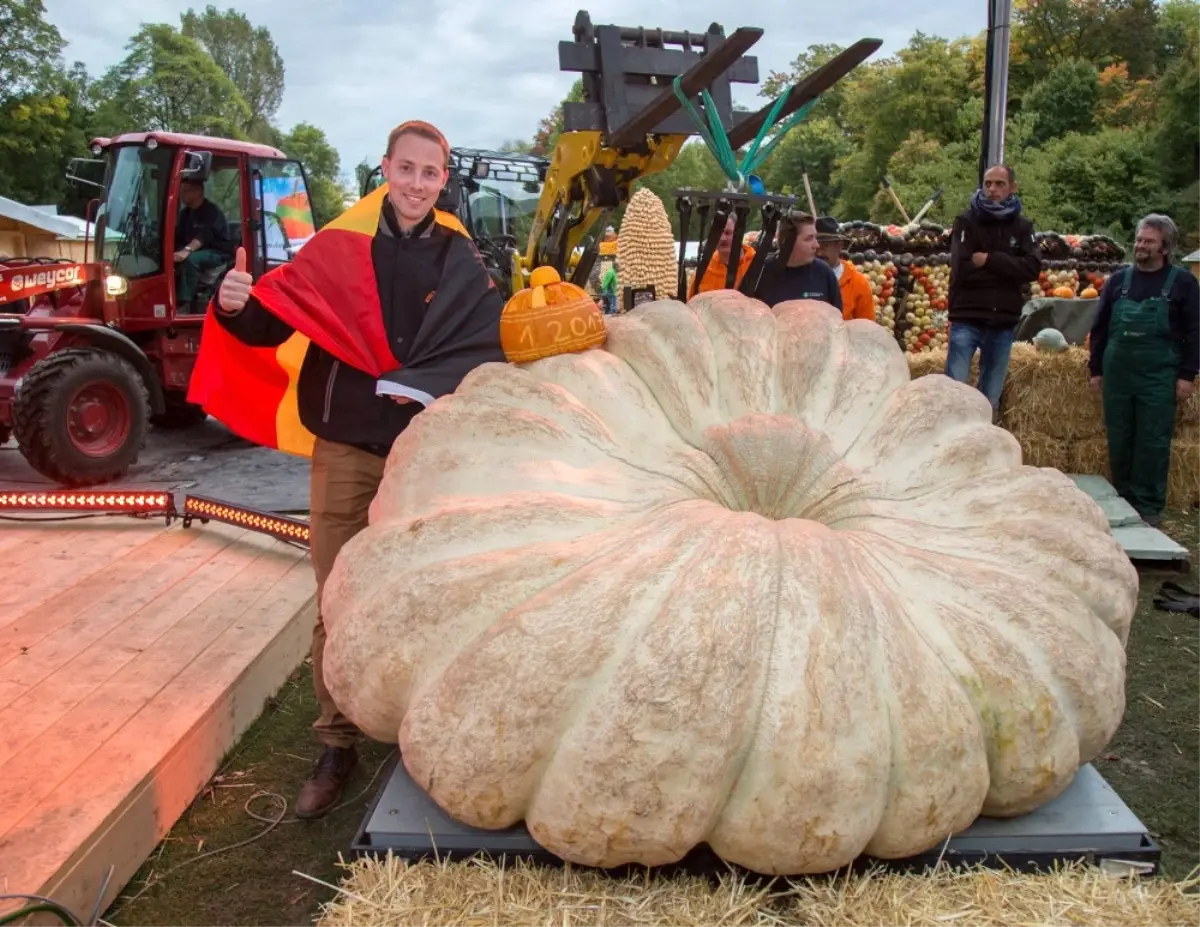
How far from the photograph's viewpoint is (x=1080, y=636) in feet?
5.76

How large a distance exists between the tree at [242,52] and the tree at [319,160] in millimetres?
2708

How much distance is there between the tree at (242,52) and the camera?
5469 centimetres

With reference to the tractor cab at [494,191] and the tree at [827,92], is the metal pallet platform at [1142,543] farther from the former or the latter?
the tree at [827,92]

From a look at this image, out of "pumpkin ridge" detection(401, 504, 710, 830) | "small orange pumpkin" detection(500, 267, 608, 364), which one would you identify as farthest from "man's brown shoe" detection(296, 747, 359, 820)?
"small orange pumpkin" detection(500, 267, 608, 364)

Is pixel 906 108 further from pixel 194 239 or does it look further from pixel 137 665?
pixel 137 665

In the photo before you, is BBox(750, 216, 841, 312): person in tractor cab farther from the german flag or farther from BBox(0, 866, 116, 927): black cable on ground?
→ BBox(0, 866, 116, 927): black cable on ground

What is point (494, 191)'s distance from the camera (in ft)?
46.2

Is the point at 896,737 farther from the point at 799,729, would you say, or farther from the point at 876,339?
the point at 876,339

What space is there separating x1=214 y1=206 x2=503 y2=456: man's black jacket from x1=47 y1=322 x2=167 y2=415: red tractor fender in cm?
445

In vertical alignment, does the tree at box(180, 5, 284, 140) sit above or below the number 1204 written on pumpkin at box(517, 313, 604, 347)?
above

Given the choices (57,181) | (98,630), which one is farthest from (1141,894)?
(57,181)

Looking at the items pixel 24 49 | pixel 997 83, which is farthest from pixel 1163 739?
pixel 24 49

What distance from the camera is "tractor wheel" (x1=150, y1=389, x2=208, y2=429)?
8.06m

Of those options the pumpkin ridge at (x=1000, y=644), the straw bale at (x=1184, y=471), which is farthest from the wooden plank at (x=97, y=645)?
the straw bale at (x=1184, y=471)
